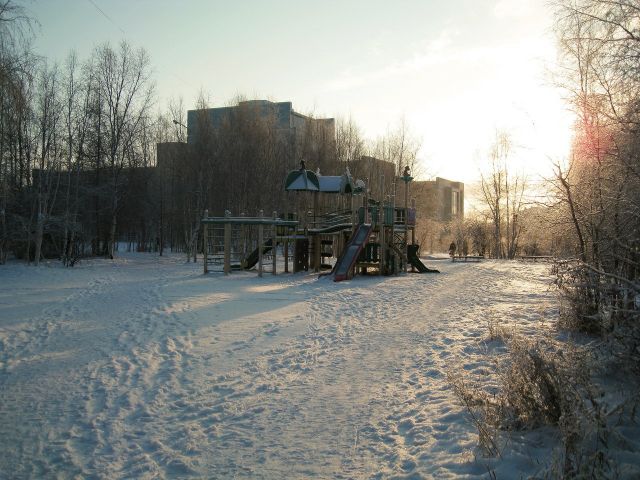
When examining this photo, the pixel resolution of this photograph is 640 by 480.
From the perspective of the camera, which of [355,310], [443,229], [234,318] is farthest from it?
[443,229]

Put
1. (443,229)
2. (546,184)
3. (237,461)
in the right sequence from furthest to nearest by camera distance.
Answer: (443,229) < (546,184) < (237,461)

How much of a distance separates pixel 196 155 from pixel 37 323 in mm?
28729

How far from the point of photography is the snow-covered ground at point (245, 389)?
4.02 m

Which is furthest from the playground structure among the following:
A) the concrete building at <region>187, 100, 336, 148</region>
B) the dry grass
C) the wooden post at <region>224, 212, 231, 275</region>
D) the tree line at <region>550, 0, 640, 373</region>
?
the concrete building at <region>187, 100, 336, 148</region>

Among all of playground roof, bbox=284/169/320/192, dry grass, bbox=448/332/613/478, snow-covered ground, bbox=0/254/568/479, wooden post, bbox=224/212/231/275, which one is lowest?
snow-covered ground, bbox=0/254/568/479

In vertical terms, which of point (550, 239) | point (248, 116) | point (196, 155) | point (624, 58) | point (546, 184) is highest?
point (248, 116)

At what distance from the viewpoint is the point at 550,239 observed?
8953mm

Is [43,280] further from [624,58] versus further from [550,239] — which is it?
[624,58]

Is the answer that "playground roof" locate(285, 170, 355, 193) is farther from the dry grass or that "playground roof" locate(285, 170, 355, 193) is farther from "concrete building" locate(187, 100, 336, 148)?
the dry grass

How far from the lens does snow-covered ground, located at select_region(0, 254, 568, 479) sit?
13.2 ft

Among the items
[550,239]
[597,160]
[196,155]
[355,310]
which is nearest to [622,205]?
[597,160]

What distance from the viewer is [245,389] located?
5.89m

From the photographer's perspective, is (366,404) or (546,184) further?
(546,184)

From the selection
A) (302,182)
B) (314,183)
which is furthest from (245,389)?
(314,183)
